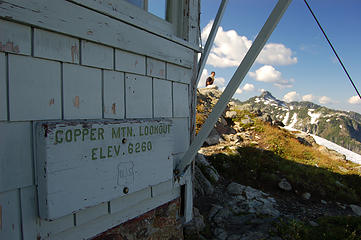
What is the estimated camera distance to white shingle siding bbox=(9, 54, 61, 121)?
1.28 meters

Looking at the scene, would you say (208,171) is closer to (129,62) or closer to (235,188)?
(235,188)

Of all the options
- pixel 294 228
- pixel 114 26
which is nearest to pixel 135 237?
pixel 114 26

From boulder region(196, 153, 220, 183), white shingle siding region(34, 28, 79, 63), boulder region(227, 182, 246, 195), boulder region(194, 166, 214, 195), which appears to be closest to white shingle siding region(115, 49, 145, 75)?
white shingle siding region(34, 28, 79, 63)

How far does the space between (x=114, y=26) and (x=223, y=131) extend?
9.02m

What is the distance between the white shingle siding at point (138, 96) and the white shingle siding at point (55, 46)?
0.48 metres

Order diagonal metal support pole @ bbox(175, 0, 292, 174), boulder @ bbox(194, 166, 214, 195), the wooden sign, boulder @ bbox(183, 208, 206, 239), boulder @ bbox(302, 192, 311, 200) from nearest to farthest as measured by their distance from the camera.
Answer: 1. the wooden sign
2. diagonal metal support pole @ bbox(175, 0, 292, 174)
3. boulder @ bbox(183, 208, 206, 239)
4. boulder @ bbox(194, 166, 214, 195)
5. boulder @ bbox(302, 192, 311, 200)

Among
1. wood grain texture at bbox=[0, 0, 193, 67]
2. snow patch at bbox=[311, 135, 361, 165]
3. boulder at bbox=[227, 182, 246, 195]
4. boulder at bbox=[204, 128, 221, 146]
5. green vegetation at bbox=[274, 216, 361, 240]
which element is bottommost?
snow patch at bbox=[311, 135, 361, 165]

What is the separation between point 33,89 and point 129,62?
80 cm

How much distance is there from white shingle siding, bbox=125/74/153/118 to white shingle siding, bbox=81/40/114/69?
217 mm

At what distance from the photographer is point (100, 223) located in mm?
1768

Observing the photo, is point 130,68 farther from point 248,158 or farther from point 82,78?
point 248,158

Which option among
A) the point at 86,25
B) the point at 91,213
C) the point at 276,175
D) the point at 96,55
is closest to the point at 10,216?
the point at 91,213

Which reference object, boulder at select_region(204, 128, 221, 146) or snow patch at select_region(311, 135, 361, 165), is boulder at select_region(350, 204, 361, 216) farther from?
snow patch at select_region(311, 135, 361, 165)

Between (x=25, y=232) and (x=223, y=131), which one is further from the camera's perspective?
(x=223, y=131)
